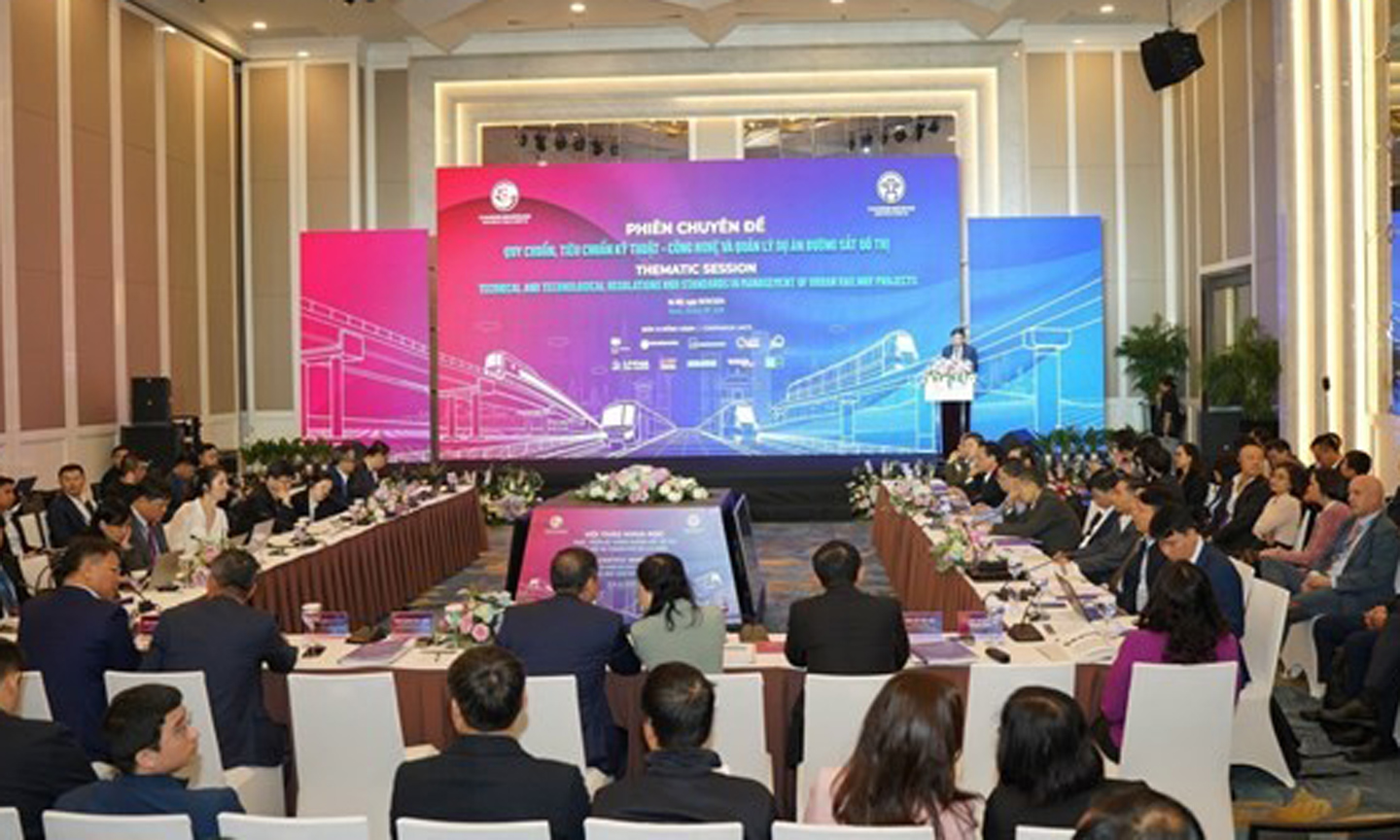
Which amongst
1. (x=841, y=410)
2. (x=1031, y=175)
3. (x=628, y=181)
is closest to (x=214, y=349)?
(x=628, y=181)

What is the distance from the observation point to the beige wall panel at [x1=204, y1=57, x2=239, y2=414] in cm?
1598

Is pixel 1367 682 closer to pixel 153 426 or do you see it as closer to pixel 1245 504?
pixel 1245 504

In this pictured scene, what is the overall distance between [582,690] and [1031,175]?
13596 mm

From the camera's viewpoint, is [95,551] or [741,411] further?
[741,411]

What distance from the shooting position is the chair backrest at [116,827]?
260cm

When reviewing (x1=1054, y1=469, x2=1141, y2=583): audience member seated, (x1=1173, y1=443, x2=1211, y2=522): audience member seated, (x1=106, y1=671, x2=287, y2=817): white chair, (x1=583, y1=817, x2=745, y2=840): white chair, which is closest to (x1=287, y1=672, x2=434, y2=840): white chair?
(x1=106, y1=671, x2=287, y2=817): white chair

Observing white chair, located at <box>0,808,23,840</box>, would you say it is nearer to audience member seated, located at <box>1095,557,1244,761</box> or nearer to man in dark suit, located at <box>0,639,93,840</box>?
man in dark suit, located at <box>0,639,93,840</box>

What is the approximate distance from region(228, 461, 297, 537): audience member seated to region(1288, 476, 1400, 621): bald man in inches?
231

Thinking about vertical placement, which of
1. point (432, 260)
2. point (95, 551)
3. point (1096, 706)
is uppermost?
point (432, 260)

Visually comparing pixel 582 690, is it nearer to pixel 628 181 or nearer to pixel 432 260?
pixel 628 181

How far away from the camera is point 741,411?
51.1 feet

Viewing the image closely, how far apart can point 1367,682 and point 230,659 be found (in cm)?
418

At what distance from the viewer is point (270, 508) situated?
8891 mm

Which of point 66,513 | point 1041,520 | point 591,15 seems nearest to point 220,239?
point 591,15
